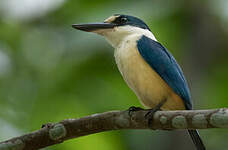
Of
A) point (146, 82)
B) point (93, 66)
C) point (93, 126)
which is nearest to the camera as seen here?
point (93, 126)

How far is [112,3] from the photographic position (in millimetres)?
6312

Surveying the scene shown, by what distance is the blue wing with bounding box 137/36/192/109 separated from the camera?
171 inches

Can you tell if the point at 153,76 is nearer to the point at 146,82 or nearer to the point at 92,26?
the point at 146,82

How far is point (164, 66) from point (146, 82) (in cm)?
25

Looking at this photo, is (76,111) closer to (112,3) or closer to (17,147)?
(112,3)

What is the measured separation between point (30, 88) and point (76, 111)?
2.64 ft

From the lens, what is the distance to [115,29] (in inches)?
193

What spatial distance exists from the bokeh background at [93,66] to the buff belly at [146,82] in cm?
102

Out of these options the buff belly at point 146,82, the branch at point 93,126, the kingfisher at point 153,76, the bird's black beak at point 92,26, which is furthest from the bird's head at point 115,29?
the branch at point 93,126

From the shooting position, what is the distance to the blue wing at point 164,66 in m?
4.36

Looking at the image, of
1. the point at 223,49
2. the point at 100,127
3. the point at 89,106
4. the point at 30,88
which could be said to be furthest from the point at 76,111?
the point at 100,127

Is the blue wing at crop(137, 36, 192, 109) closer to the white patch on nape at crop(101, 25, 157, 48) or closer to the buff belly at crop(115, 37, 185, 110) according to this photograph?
the buff belly at crop(115, 37, 185, 110)

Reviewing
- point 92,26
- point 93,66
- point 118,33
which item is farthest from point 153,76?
point 93,66

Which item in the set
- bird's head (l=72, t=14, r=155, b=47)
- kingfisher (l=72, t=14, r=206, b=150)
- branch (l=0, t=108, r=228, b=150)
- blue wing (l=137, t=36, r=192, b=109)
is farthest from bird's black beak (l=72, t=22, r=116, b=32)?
branch (l=0, t=108, r=228, b=150)
